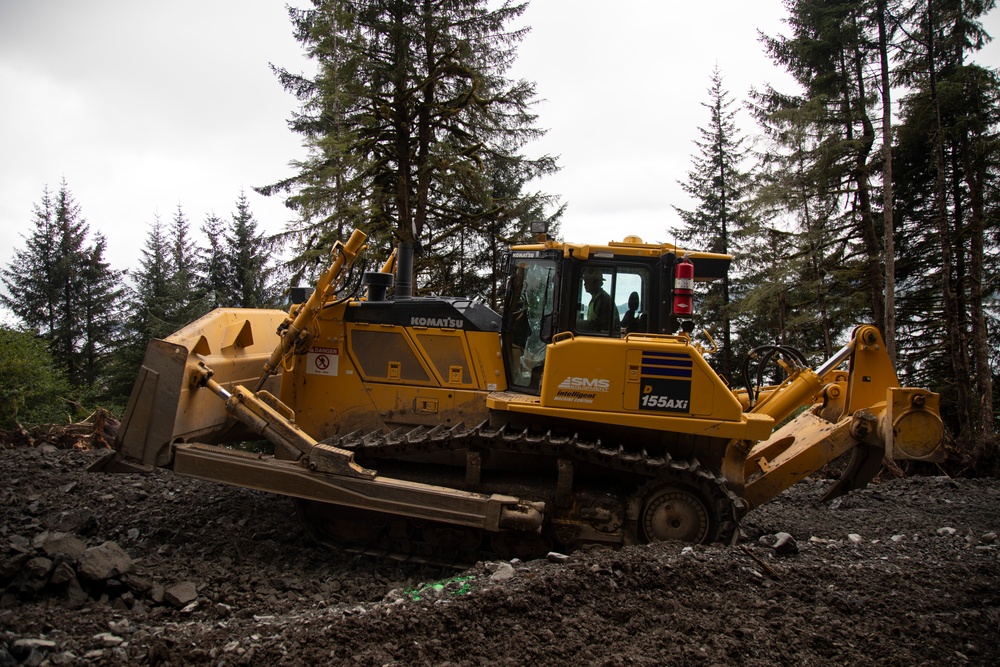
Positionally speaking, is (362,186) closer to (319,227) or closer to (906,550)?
(319,227)

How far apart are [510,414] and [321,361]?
2063 mm

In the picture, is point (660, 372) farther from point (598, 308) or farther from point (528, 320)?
point (528, 320)

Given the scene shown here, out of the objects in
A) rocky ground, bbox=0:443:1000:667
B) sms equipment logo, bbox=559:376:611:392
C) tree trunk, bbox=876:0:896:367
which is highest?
tree trunk, bbox=876:0:896:367

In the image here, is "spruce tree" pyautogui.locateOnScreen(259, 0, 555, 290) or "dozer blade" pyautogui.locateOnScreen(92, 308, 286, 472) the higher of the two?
"spruce tree" pyautogui.locateOnScreen(259, 0, 555, 290)

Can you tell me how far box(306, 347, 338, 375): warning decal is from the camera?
673cm

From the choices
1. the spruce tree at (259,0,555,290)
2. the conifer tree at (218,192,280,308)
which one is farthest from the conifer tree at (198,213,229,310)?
the spruce tree at (259,0,555,290)

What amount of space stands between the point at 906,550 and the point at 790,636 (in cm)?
291

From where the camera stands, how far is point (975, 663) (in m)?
3.70

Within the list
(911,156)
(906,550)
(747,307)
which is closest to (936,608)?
(906,550)

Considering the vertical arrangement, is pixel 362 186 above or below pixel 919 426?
above

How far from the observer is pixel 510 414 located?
5941 mm

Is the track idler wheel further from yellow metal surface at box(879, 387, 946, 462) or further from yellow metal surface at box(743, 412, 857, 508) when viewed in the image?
yellow metal surface at box(879, 387, 946, 462)

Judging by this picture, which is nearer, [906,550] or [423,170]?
[906,550]

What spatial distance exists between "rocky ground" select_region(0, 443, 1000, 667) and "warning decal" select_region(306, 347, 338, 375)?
1.44 m
